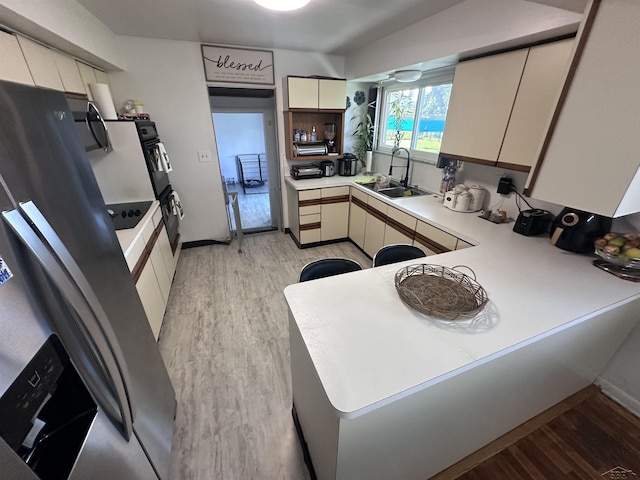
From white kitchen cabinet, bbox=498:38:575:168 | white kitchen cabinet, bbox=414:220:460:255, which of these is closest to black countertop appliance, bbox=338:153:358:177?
white kitchen cabinet, bbox=414:220:460:255

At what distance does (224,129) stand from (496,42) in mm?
5588

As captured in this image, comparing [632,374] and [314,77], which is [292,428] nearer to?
[632,374]

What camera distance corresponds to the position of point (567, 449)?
4.73ft

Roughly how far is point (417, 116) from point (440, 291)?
8.13 ft

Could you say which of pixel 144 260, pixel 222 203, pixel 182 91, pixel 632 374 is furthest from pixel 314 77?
pixel 632 374

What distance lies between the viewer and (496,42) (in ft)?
5.52

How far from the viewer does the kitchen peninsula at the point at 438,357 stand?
2.84 ft

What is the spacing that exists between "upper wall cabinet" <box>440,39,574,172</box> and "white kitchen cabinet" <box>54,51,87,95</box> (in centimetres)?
285

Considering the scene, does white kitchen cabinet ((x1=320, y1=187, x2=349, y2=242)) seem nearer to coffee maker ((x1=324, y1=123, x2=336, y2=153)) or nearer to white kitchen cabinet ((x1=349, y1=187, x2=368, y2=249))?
white kitchen cabinet ((x1=349, y1=187, x2=368, y2=249))

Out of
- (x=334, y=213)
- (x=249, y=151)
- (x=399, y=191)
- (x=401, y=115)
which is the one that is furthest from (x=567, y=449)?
(x=249, y=151)

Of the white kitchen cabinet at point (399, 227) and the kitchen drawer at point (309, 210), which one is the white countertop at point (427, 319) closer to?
the white kitchen cabinet at point (399, 227)

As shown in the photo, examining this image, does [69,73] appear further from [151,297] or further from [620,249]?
[620,249]

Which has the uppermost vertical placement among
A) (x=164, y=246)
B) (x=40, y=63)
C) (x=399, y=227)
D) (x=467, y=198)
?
(x=40, y=63)

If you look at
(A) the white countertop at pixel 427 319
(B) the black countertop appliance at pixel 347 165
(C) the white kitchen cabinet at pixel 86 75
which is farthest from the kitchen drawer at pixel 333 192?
(C) the white kitchen cabinet at pixel 86 75
